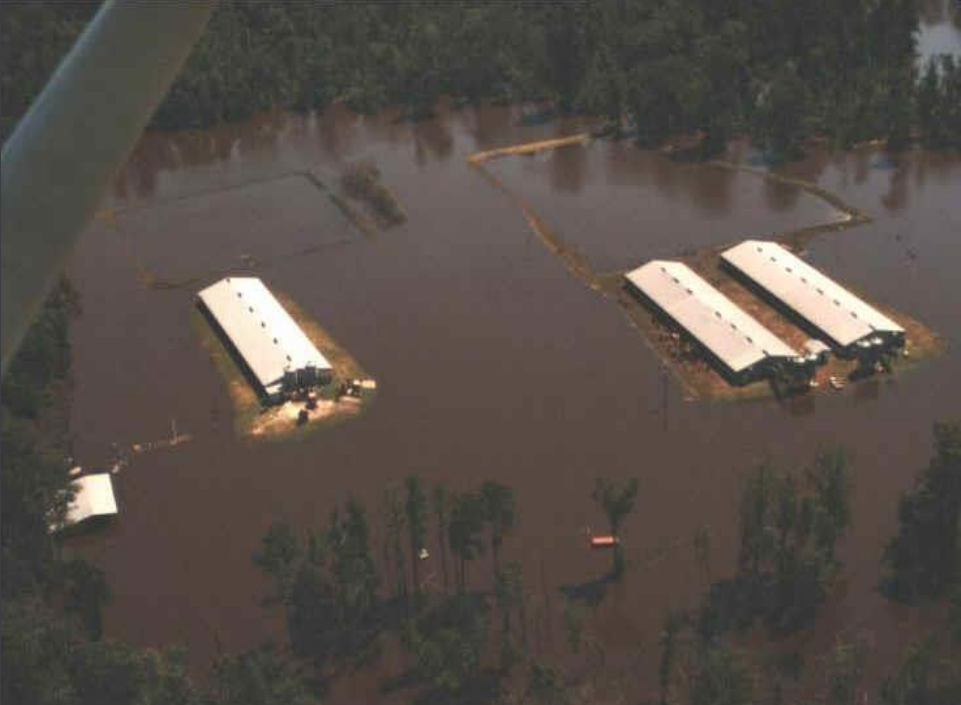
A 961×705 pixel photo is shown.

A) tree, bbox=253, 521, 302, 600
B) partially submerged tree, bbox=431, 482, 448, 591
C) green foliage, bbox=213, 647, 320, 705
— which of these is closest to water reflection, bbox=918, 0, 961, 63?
partially submerged tree, bbox=431, 482, 448, 591

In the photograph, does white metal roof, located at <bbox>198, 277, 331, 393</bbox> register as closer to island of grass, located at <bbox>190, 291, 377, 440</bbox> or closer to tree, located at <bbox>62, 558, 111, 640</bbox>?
island of grass, located at <bbox>190, 291, 377, 440</bbox>

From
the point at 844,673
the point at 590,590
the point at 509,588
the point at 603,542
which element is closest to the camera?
the point at 844,673

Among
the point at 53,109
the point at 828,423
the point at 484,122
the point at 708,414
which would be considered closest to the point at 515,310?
the point at 708,414

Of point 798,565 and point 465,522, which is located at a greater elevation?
point 465,522

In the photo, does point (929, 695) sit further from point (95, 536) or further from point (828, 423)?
point (95, 536)

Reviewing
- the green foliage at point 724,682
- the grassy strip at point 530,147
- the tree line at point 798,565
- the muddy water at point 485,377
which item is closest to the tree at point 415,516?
the muddy water at point 485,377

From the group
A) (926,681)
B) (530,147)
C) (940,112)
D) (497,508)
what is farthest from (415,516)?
(940,112)

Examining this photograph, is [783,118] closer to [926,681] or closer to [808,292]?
[808,292]
